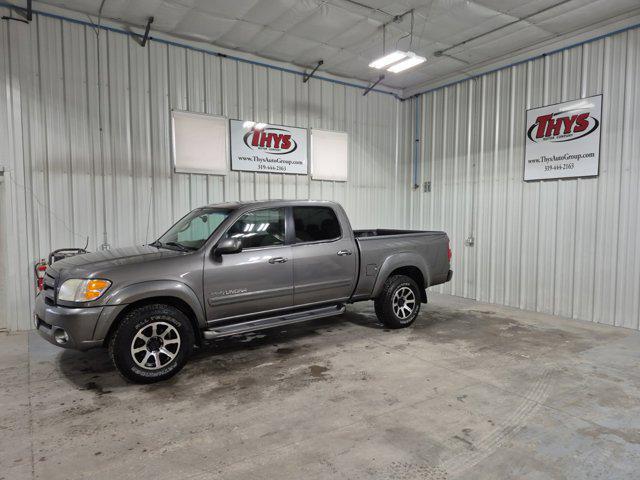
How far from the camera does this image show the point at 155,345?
154 inches

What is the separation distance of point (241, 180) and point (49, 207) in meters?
2.95

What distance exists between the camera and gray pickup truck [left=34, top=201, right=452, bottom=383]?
371 centimetres

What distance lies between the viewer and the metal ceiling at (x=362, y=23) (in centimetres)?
577

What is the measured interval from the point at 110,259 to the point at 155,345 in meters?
0.92

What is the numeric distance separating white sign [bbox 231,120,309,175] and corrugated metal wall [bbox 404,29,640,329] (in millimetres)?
2872

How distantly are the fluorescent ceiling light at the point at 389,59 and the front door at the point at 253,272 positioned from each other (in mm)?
3058

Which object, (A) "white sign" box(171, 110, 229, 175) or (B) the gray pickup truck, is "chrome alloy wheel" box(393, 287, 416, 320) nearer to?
(B) the gray pickup truck

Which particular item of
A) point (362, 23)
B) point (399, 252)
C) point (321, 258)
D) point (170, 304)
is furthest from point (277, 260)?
point (362, 23)

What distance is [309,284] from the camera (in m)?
4.84

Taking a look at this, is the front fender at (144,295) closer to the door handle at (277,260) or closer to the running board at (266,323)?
the running board at (266,323)

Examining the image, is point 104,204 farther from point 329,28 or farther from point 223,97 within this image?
point 329,28

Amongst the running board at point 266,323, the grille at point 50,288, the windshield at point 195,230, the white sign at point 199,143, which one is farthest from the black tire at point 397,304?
the grille at point 50,288

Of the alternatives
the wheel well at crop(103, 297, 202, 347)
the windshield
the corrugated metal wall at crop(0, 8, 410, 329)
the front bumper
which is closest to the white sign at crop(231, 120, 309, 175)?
the corrugated metal wall at crop(0, 8, 410, 329)

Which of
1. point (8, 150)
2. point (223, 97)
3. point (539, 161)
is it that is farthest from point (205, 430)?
point (539, 161)
